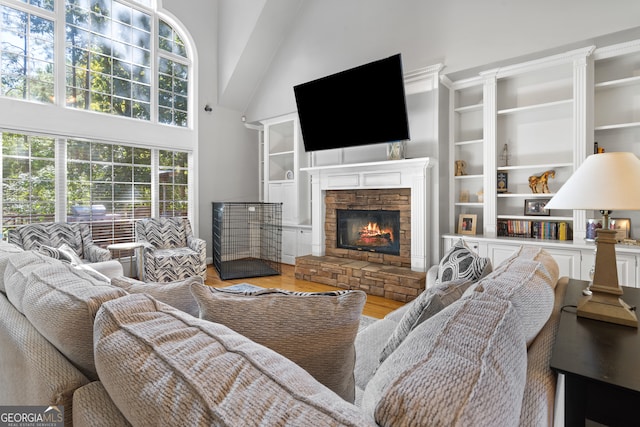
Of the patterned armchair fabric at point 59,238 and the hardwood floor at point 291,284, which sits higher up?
the patterned armchair fabric at point 59,238

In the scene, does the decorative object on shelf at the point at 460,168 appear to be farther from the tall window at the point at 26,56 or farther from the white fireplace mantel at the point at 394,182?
the tall window at the point at 26,56

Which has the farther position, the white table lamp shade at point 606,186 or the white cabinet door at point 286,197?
the white cabinet door at point 286,197

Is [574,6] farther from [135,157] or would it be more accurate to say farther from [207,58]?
[135,157]

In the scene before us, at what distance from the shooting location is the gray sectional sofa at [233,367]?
0.47 metres

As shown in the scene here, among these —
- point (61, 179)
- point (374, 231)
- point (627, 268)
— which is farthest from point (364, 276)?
point (61, 179)

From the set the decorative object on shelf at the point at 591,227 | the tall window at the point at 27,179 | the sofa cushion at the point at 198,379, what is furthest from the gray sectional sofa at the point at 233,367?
the tall window at the point at 27,179

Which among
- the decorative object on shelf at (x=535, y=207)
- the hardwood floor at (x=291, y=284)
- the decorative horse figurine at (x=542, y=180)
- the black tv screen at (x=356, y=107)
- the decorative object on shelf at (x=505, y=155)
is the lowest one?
the hardwood floor at (x=291, y=284)

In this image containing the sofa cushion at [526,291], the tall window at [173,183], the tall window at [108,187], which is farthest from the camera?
the tall window at [173,183]

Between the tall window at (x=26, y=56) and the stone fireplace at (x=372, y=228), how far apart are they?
3.45m

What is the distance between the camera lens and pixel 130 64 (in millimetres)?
4750

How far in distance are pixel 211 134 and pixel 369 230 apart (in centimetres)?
326

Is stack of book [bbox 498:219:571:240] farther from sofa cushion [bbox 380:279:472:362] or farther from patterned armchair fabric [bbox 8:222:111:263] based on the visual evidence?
patterned armchair fabric [bbox 8:222:111:263]

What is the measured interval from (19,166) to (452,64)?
5167mm

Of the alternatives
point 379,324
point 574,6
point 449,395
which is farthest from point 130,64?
point 449,395
